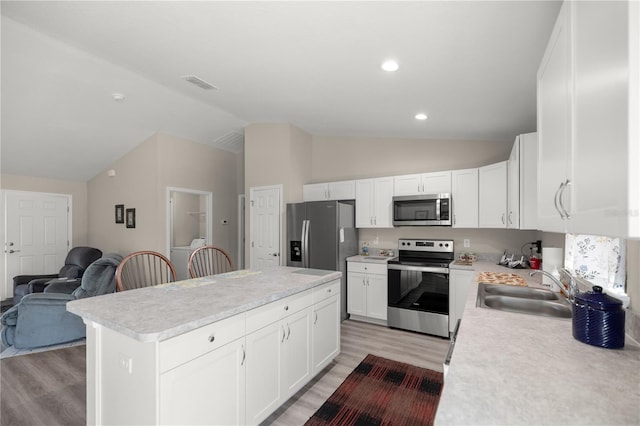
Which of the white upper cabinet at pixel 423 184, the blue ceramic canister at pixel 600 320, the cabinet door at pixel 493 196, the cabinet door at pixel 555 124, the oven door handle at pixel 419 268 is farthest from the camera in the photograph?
the white upper cabinet at pixel 423 184

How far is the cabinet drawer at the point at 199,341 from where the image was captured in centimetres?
138

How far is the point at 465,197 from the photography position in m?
3.65

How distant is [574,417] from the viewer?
0.79 meters

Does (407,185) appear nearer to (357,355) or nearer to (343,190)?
(343,190)

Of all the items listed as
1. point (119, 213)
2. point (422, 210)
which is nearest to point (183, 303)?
point (422, 210)

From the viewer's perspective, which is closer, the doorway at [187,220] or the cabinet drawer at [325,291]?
the cabinet drawer at [325,291]

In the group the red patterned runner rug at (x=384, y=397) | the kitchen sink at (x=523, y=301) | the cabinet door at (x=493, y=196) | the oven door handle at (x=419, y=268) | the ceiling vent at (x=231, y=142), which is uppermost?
the ceiling vent at (x=231, y=142)

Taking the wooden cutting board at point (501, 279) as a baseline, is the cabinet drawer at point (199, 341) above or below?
below

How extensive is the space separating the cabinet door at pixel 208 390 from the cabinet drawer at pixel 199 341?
0.03m

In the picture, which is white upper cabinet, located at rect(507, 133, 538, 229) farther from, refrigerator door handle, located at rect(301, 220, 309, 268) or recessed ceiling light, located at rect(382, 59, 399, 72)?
refrigerator door handle, located at rect(301, 220, 309, 268)

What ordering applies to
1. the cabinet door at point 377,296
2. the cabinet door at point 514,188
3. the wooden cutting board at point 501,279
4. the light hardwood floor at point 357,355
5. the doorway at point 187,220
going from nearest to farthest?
the light hardwood floor at point 357,355
the wooden cutting board at point 501,279
the cabinet door at point 514,188
the cabinet door at point 377,296
the doorway at point 187,220

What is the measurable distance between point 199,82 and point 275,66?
1.13m

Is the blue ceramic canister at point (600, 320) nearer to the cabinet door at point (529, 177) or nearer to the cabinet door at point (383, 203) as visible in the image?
the cabinet door at point (529, 177)

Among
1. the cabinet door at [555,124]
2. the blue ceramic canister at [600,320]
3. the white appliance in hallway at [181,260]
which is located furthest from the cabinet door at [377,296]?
the white appliance in hallway at [181,260]
